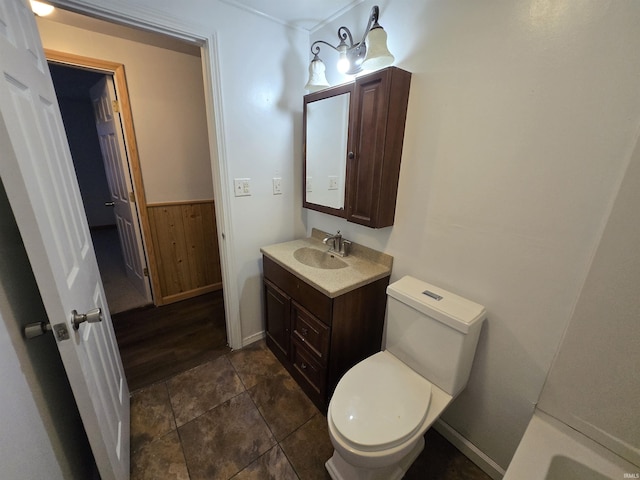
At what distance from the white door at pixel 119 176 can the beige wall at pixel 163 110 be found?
5.2 inches

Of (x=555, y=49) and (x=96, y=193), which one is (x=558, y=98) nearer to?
(x=555, y=49)

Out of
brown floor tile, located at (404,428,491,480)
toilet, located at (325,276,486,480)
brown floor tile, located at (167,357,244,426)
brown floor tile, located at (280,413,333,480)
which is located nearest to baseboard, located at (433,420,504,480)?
brown floor tile, located at (404,428,491,480)

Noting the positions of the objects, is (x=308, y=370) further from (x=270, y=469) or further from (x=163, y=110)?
(x=163, y=110)

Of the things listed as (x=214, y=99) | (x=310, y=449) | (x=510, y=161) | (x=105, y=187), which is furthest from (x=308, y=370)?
(x=105, y=187)

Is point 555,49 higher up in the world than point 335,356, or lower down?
higher up

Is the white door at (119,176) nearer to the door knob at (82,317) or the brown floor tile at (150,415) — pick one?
the brown floor tile at (150,415)

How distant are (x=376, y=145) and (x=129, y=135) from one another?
6.56 feet

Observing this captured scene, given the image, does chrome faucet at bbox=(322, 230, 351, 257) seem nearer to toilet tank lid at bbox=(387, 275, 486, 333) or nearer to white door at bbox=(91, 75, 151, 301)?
toilet tank lid at bbox=(387, 275, 486, 333)

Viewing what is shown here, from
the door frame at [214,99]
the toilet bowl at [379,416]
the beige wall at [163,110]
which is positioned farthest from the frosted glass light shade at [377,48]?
the beige wall at [163,110]

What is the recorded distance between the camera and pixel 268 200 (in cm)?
182

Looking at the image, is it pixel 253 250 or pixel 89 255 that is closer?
pixel 89 255

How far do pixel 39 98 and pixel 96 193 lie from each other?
207 inches

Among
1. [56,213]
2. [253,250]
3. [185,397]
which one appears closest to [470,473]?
[185,397]

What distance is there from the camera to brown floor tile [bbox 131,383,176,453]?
1331mm
